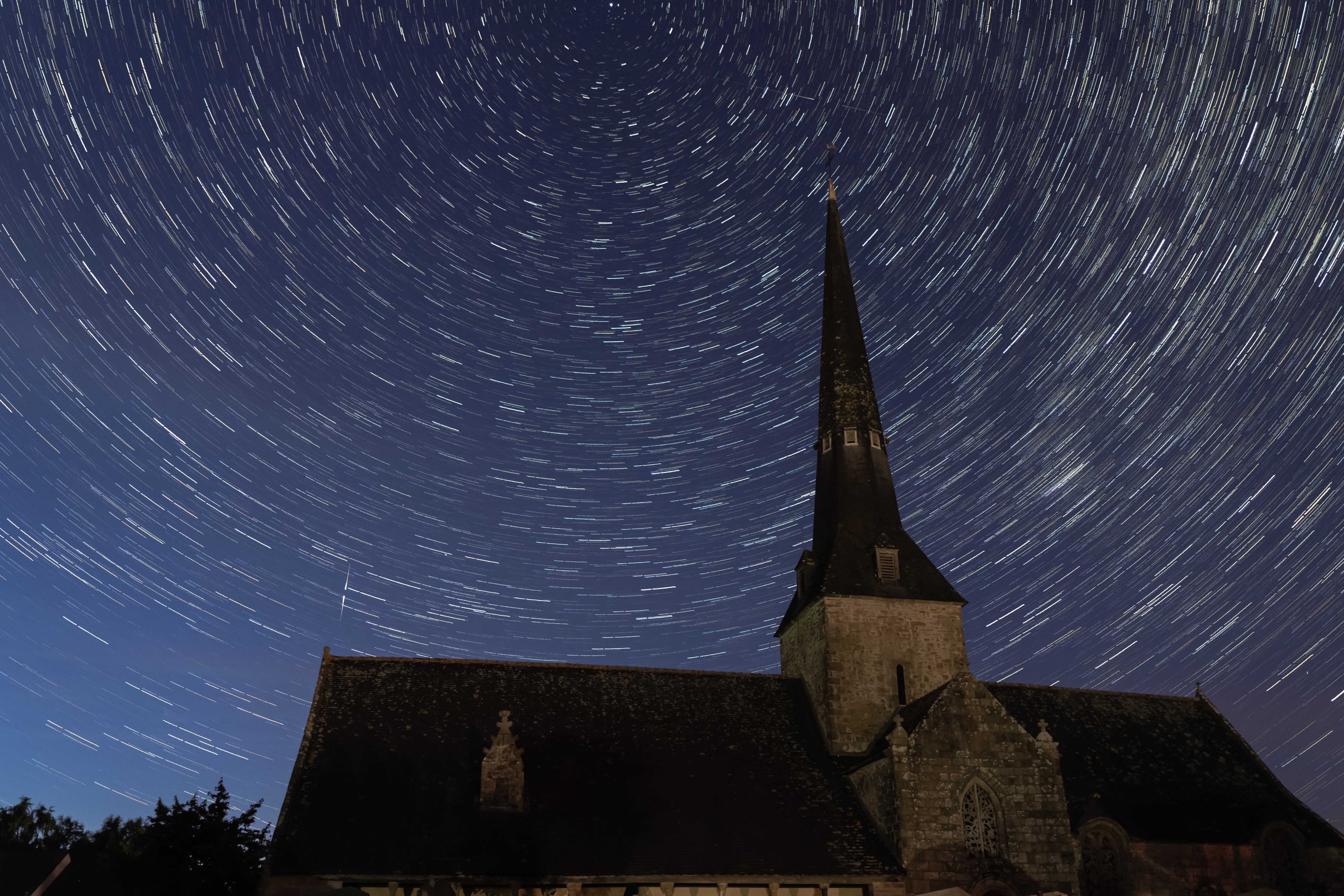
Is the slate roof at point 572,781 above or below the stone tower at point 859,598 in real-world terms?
below

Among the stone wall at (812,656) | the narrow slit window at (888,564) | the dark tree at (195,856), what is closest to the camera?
the dark tree at (195,856)

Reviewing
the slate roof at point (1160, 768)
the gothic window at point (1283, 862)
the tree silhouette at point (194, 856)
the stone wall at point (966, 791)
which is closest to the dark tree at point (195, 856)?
the tree silhouette at point (194, 856)

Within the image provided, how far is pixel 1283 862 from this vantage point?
2767 cm

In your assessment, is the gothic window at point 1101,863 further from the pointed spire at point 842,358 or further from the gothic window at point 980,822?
the pointed spire at point 842,358

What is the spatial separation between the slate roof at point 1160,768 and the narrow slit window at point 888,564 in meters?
4.80

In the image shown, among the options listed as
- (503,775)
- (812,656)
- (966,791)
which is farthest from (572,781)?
(966,791)

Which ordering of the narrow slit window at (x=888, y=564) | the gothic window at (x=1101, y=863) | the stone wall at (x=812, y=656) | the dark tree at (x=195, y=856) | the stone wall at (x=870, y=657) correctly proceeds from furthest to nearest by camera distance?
1. the narrow slit window at (x=888, y=564)
2. the stone wall at (x=812, y=656)
3. the stone wall at (x=870, y=657)
4. the gothic window at (x=1101, y=863)
5. the dark tree at (x=195, y=856)

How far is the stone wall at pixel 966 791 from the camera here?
2291 cm

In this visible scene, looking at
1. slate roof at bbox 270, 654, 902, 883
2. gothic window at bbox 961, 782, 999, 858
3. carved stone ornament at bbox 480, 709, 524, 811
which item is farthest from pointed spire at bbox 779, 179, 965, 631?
carved stone ornament at bbox 480, 709, 524, 811

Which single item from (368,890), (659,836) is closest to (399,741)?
(368,890)

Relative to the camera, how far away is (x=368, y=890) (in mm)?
21250

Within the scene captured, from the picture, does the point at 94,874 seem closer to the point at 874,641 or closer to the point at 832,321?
the point at 874,641

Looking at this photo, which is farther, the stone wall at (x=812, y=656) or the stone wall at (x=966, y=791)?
the stone wall at (x=812, y=656)

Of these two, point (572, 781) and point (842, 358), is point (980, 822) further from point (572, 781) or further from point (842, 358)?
point (842, 358)
